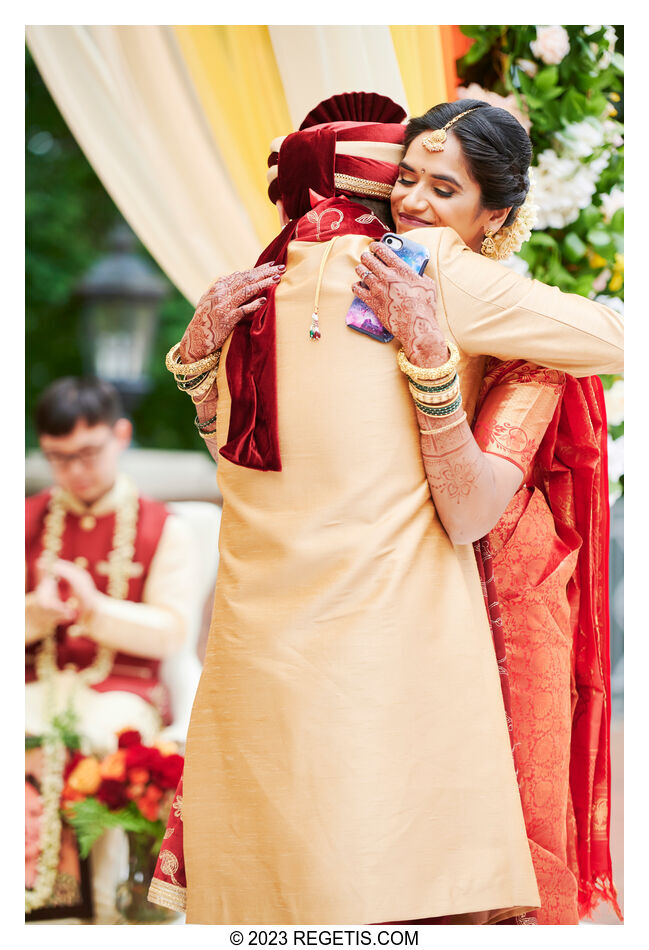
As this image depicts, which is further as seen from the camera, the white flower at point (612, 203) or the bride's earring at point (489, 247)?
the white flower at point (612, 203)

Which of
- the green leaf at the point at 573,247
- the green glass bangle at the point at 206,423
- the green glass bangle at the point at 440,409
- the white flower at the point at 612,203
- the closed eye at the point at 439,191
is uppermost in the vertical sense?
the white flower at the point at 612,203

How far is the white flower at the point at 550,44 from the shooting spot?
9.79 feet

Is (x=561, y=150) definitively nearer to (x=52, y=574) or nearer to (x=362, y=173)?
(x=362, y=173)

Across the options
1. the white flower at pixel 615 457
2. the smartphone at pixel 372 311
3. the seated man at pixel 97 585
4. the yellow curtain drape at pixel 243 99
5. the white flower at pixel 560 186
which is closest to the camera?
the smartphone at pixel 372 311

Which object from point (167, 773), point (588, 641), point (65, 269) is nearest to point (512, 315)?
point (588, 641)

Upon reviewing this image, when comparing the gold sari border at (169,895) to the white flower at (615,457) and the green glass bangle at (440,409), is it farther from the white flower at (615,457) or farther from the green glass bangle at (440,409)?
the white flower at (615,457)

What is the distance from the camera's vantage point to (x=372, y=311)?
1613 mm

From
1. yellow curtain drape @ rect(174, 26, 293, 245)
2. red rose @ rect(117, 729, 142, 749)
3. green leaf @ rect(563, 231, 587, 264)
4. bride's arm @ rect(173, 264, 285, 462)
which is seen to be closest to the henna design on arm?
bride's arm @ rect(173, 264, 285, 462)

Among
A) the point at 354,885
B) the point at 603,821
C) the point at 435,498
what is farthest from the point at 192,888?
the point at 603,821

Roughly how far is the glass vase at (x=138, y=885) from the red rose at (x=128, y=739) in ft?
0.84

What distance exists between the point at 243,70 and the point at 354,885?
7.41 ft

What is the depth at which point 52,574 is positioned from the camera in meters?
3.49

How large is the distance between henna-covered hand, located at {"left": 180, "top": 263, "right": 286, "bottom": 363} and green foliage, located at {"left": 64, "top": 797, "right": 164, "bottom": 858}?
1.84 meters

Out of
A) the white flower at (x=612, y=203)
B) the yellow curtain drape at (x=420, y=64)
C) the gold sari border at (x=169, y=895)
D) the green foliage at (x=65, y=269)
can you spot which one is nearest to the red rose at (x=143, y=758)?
the gold sari border at (x=169, y=895)
